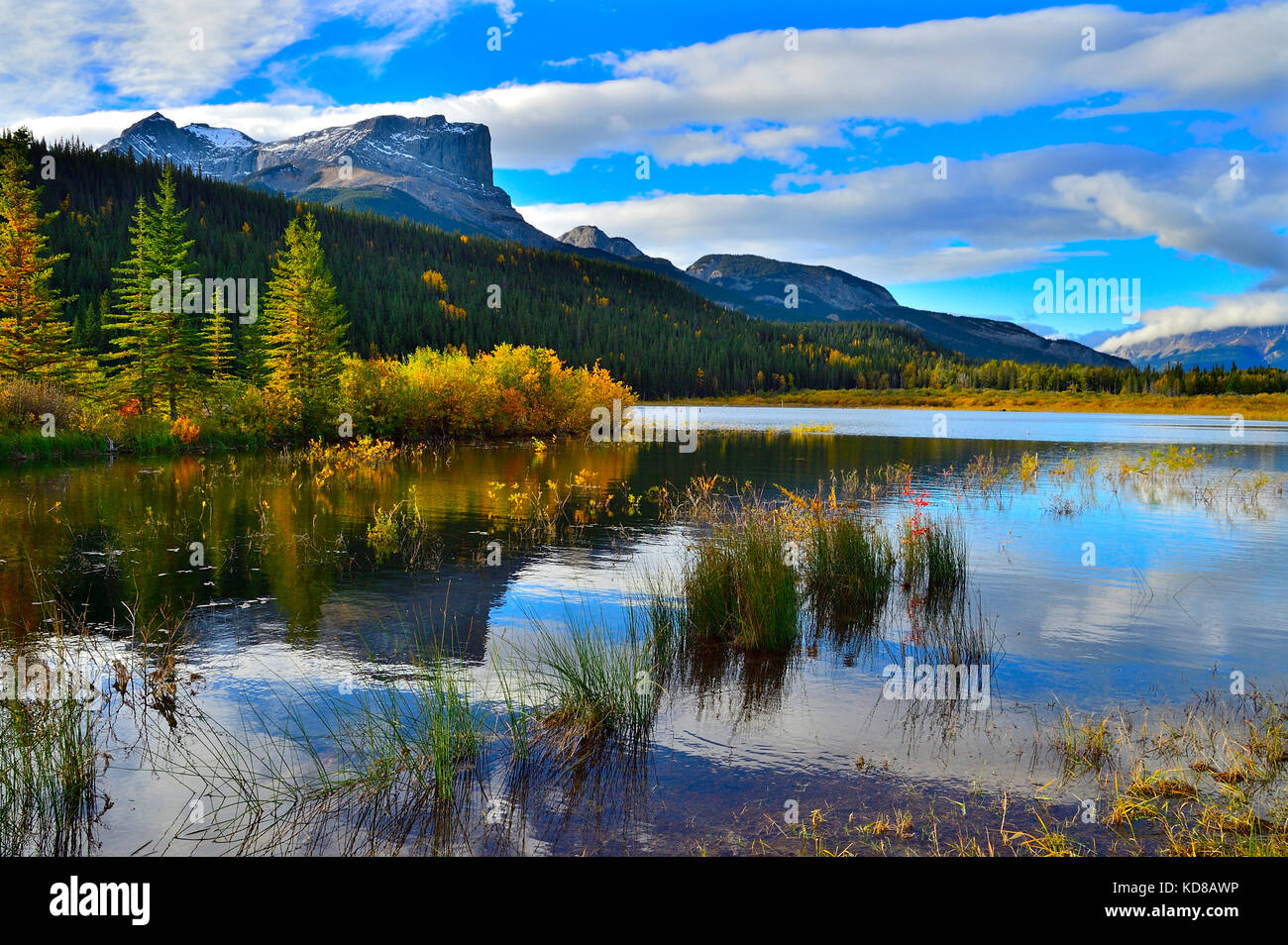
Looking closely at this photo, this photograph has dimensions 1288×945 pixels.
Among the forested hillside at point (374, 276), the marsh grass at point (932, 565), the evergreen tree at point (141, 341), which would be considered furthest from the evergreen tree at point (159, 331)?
the marsh grass at point (932, 565)

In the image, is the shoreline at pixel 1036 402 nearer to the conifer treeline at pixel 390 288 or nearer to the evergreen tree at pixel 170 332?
the conifer treeline at pixel 390 288

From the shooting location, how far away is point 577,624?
12969 mm

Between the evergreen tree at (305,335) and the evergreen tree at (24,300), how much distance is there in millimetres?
12148

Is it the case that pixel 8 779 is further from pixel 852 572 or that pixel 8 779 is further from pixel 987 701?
pixel 852 572

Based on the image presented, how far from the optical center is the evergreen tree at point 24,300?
159ft

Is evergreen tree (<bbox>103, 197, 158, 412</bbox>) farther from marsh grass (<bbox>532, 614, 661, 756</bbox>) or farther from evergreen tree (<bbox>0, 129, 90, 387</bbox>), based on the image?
marsh grass (<bbox>532, 614, 661, 756</bbox>)

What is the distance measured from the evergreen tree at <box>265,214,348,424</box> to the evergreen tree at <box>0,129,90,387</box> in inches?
478

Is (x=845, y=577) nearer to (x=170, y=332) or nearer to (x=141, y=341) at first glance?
Answer: (x=170, y=332)

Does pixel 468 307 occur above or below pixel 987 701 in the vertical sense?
above

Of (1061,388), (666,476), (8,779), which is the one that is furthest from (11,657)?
(1061,388)

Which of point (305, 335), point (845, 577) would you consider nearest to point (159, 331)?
point (305, 335)

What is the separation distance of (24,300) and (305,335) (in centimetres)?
1604
